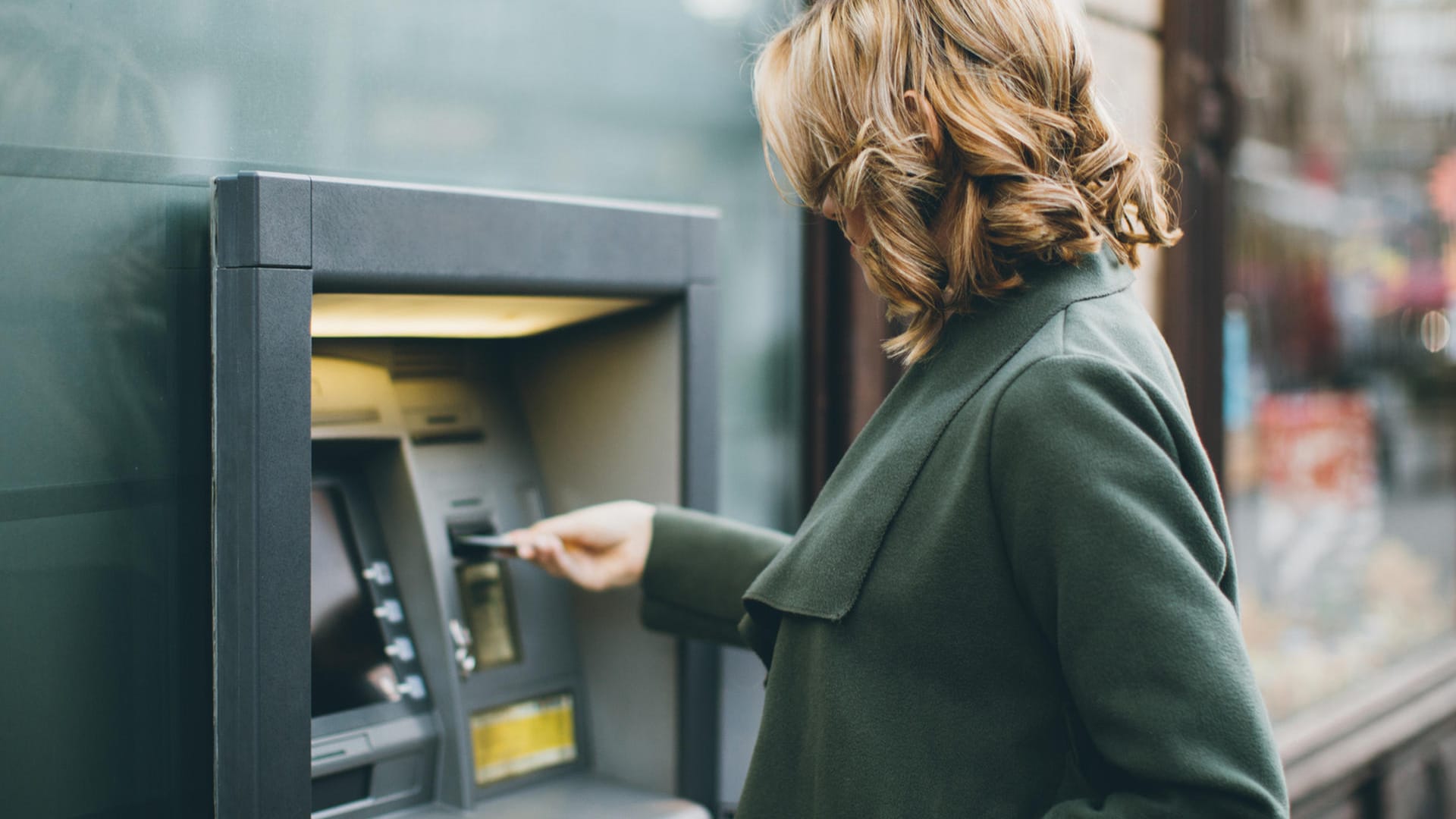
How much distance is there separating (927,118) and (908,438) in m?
0.30

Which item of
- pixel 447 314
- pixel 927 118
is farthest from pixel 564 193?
pixel 927 118

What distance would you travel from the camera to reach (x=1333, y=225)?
13.7 ft

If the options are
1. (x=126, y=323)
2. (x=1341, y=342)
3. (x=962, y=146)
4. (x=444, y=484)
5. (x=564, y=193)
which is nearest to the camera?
(x=962, y=146)

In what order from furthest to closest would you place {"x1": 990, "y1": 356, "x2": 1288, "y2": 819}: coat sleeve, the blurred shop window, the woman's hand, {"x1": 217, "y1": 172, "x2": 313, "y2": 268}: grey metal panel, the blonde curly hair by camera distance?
the blurred shop window → the woman's hand → {"x1": 217, "y1": 172, "x2": 313, "y2": 268}: grey metal panel → the blonde curly hair → {"x1": 990, "y1": 356, "x2": 1288, "y2": 819}: coat sleeve

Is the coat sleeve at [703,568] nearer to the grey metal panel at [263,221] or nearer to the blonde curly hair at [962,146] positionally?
the blonde curly hair at [962,146]

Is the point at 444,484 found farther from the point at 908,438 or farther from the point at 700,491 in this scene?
the point at 908,438

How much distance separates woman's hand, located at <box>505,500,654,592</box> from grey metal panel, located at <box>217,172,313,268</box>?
54cm

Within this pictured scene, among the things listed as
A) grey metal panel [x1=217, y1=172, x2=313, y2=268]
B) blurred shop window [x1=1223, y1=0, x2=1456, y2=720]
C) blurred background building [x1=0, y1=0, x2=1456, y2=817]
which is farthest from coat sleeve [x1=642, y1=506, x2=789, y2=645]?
blurred shop window [x1=1223, y1=0, x2=1456, y2=720]

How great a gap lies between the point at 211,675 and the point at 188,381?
0.33m

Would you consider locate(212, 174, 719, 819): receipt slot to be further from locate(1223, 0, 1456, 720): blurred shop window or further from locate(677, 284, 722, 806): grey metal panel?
locate(1223, 0, 1456, 720): blurred shop window

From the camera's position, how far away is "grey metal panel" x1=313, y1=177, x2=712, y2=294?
4.30ft

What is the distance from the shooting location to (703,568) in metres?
1.67

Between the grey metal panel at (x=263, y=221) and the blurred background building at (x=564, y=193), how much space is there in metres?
0.17

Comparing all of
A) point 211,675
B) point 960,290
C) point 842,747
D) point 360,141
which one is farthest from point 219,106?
point 842,747
